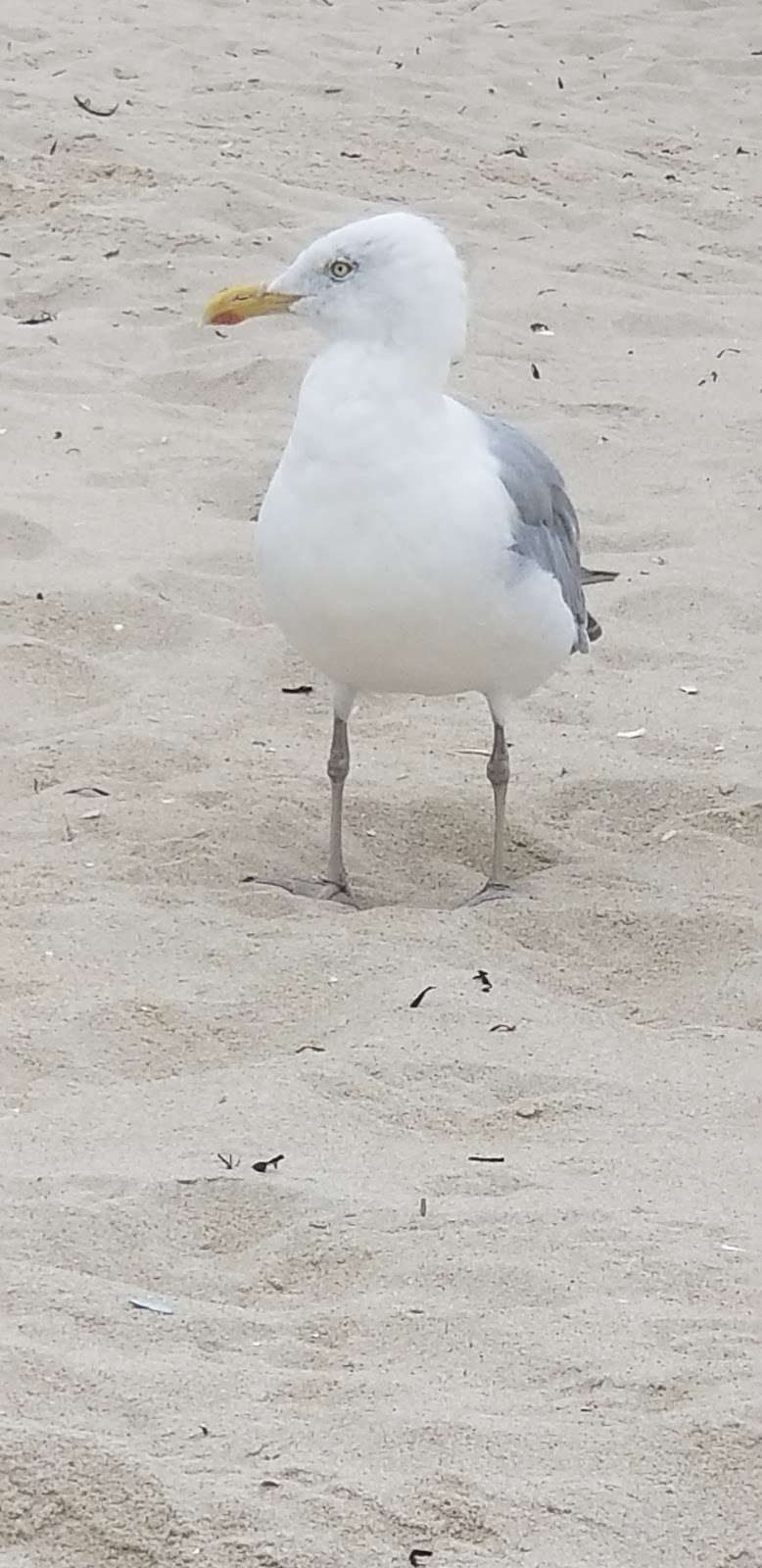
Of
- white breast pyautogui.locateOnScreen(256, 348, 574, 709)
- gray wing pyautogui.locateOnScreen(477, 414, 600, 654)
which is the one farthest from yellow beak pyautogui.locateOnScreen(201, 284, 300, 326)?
gray wing pyautogui.locateOnScreen(477, 414, 600, 654)

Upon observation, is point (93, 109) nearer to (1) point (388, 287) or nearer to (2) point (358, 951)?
(1) point (388, 287)

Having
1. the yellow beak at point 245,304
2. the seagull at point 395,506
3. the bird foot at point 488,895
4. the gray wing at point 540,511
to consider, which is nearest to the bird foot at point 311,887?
the seagull at point 395,506

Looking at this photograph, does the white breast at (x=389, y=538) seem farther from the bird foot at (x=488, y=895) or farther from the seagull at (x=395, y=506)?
the bird foot at (x=488, y=895)

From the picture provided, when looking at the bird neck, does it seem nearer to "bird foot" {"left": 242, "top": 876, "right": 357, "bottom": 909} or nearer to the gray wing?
the gray wing

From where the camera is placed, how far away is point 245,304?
425cm

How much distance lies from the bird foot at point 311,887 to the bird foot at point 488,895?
19 cm

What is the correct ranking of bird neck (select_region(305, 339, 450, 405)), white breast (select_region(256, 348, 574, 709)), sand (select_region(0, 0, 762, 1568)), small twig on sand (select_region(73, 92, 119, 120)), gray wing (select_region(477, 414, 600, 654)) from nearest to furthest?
sand (select_region(0, 0, 762, 1568)) < white breast (select_region(256, 348, 574, 709)) < bird neck (select_region(305, 339, 450, 405)) < gray wing (select_region(477, 414, 600, 654)) < small twig on sand (select_region(73, 92, 119, 120))

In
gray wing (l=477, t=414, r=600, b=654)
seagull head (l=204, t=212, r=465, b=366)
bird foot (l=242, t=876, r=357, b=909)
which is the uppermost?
seagull head (l=204, t=212, r=465, b=366)

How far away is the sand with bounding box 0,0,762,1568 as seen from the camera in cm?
255

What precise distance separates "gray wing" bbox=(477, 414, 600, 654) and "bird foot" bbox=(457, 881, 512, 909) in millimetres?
510

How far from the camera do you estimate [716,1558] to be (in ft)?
7.91

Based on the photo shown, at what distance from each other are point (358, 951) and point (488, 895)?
41 cm

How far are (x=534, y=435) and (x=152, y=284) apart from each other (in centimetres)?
141

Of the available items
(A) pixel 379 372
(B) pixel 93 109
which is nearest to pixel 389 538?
(A) pixel 379 372
